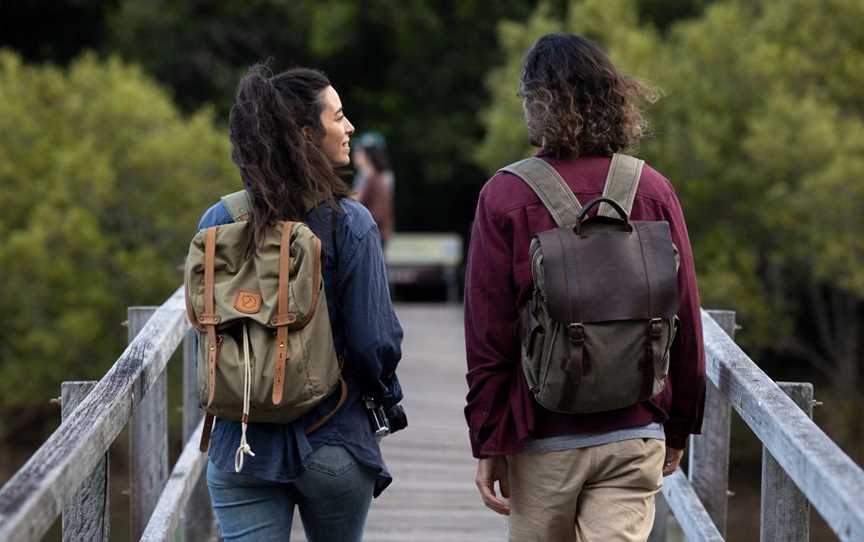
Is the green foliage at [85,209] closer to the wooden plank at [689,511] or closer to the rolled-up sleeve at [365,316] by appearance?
the wooden plank at [689,511]

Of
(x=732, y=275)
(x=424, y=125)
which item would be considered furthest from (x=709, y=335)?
(x=424, y=125)

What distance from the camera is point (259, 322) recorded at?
2.81 metres

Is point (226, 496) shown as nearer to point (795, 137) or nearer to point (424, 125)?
point (795, 137)

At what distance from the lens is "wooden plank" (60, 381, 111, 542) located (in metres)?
3.34

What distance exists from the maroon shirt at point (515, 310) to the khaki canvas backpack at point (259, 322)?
1.03 ft

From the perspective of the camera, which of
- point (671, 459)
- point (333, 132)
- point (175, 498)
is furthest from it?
point (175, 498)

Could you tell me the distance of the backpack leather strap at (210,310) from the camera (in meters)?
2.83

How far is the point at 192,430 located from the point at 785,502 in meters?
2.41

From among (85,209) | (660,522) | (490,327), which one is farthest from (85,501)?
(85,209)

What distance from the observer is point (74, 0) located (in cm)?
2525

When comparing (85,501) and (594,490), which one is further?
(85,501)

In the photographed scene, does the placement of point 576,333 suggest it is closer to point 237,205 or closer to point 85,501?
point 237,205

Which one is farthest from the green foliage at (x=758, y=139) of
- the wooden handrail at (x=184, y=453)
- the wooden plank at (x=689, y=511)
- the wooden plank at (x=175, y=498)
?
the wooden plank at (x=175, y=498)

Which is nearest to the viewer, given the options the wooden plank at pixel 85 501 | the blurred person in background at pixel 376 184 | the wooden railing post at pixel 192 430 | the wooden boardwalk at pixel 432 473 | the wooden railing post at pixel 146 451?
the wooden plank at pixel 85 501
